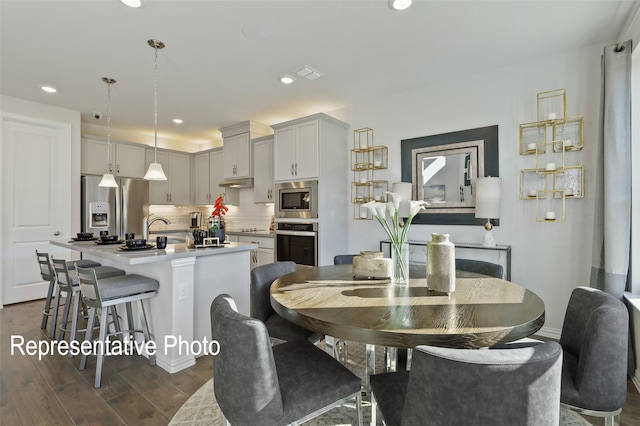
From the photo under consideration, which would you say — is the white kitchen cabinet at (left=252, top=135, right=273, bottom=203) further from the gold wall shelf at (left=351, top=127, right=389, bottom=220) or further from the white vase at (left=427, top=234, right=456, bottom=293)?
the white vase at (left=427, top=234, right=456, bottom=293)

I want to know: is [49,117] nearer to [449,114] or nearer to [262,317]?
[262,317]

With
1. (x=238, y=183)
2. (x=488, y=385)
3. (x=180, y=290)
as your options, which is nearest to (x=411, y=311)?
(x=488, y=385)

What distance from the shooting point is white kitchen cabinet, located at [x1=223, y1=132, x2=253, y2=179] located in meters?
5.02

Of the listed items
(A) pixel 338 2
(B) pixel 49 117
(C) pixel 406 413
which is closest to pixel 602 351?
(C) pixel 406 413

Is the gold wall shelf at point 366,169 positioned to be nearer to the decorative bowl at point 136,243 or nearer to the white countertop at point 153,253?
the white countertop at point 153,253

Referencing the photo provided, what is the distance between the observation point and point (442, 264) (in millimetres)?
1502

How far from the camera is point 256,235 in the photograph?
470cm

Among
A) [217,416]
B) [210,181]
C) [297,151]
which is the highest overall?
[297,151]

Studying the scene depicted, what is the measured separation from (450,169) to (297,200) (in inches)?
74.0

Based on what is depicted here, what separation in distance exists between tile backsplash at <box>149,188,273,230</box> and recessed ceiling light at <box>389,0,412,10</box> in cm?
370

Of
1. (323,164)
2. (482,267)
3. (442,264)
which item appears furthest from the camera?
(323,164)

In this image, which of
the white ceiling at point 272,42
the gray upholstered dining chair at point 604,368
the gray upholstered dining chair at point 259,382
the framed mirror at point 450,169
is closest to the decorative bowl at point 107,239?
the white ceiling at point 272,42

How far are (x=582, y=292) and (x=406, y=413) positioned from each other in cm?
121

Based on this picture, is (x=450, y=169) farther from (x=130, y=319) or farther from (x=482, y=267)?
(x=130, y=319)
